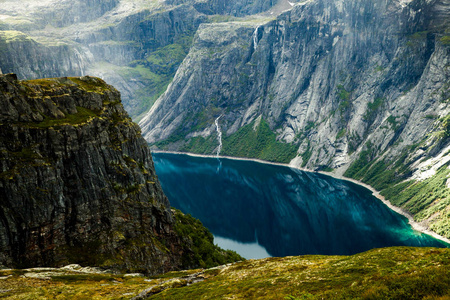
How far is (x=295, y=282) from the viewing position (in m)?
31.7

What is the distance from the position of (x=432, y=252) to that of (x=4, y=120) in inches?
2619

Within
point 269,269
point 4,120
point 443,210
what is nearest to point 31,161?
point 4,120

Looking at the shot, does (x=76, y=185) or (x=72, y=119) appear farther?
(x=72, y=119)

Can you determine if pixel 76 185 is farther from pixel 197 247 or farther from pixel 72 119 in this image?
pixel 197 247

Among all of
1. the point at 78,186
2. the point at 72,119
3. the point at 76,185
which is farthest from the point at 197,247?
the point at 72,119

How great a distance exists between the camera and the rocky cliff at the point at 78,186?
51312 millimetres

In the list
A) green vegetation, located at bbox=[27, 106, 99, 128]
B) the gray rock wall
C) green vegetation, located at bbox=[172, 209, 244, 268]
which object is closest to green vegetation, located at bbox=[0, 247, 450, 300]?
the gray rock wall

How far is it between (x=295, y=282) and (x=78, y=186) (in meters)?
47.2

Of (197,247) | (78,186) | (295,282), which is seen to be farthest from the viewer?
(197,247)

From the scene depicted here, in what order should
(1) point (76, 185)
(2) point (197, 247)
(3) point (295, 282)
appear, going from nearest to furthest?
(3) point (295, 282) < (1) point (76, 185) < (2) point (197, 247)

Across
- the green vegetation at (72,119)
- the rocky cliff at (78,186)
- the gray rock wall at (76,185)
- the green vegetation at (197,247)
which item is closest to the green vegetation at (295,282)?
the rocky cliff at (78,186)

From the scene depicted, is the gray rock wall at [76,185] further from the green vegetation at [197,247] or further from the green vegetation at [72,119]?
the green vegetation at [197,247]

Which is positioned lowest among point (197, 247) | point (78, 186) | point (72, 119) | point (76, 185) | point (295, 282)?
point (197, 247)

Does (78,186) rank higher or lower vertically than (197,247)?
higher
